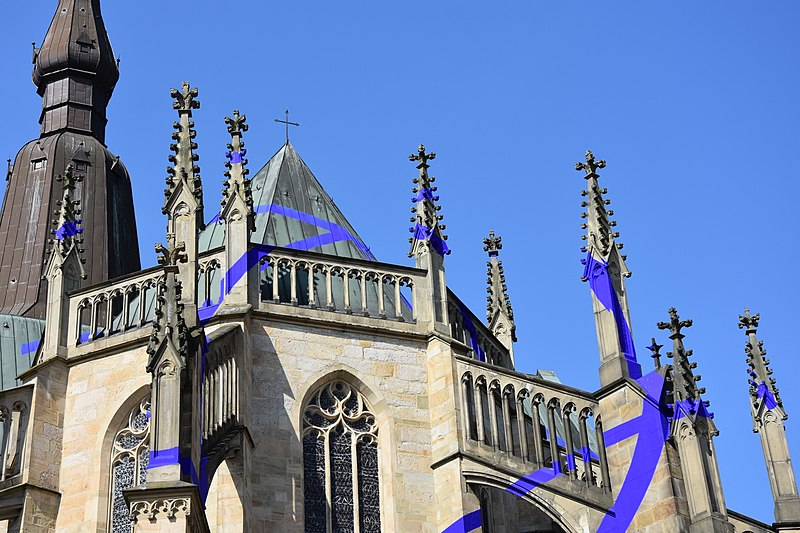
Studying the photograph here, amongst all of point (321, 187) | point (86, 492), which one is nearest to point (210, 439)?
point (86, 492)

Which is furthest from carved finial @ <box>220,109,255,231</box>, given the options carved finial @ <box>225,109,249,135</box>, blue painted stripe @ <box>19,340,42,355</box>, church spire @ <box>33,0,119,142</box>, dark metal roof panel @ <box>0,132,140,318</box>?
church spire @ <box>33,0,119,142</box>

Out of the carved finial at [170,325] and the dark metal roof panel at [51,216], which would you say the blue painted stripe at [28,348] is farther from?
the carved finial at [170,325]

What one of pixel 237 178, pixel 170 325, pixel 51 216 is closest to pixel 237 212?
pixel 237 178

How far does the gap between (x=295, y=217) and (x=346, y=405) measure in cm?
557

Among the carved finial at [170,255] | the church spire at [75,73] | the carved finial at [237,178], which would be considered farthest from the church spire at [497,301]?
the church spire at [75,73]

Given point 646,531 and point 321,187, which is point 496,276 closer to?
point 321,187

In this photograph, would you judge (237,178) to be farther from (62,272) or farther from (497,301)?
(497,301)

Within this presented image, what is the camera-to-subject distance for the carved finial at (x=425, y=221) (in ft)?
79.6

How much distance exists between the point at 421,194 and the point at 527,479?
515 cm

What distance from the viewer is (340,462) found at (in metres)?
22.4

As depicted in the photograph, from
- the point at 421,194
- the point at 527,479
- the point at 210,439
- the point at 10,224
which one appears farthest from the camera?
the point at 10,224

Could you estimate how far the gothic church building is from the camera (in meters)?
21.0

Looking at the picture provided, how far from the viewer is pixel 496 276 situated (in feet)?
94.9

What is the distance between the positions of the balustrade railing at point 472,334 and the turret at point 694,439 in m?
3.74
